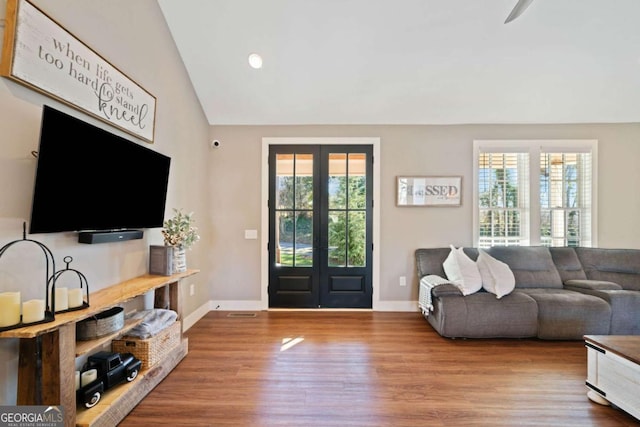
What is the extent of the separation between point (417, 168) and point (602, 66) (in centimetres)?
220

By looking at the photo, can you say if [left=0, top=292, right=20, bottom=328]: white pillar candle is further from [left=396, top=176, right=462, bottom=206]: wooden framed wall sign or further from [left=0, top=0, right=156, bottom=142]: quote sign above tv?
[left=396, top=176, right=462, bottom=206]: wooden framed wall sign

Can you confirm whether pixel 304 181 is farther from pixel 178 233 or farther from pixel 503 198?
pixel 503 198

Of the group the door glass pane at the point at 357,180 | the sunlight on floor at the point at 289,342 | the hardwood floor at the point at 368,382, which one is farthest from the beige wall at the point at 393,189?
the sunlight on floor at the point at 289,342

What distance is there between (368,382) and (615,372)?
1.68 m

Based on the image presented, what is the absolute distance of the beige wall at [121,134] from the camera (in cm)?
157

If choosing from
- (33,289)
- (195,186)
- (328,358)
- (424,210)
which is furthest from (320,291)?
(33,289)

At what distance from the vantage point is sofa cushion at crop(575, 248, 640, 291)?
364 centimetres

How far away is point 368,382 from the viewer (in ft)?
7.72

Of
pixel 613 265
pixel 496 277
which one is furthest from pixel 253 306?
pixel 613 265

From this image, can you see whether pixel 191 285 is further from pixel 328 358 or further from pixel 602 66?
pixel 602 66

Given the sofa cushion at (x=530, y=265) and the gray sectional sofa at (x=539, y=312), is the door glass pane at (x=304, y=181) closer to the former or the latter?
the gray sectional sofa at (x=539, y=312)

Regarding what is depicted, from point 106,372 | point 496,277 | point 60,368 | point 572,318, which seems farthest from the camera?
point 496,277

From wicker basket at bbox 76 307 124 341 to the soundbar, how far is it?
19.3 inches

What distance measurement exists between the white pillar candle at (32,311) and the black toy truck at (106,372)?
62cm
